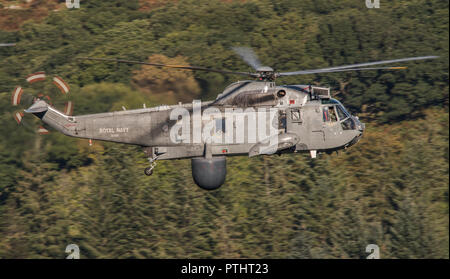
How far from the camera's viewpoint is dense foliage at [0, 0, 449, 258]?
37250mm

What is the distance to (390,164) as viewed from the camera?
44531 mm

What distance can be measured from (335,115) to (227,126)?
3.84 metres

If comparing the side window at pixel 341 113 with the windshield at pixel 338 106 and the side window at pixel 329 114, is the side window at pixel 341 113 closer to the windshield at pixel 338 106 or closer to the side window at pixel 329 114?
the windshield at pixel 338 106

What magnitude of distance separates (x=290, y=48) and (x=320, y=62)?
256cm

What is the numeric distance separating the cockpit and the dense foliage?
10322mm

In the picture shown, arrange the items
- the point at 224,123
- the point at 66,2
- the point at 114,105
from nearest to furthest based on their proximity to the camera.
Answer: the point at 224,123 < the point at 114,105 < the point at 66,2

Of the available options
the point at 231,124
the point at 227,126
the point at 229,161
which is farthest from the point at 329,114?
the point at 229,161

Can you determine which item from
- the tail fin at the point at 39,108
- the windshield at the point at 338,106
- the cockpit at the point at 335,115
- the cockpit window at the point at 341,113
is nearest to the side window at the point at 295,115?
the cockpit at the point at 335,115

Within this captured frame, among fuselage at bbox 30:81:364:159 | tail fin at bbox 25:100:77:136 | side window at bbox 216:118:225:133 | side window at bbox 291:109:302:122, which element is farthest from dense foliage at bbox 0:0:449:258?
side window at bbox 291:109:302:122

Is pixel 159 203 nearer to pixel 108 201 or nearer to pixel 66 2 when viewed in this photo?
pixel 108 201

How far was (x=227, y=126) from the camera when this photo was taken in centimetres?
2153

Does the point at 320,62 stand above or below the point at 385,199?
above
